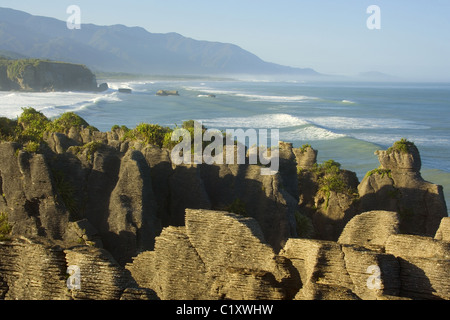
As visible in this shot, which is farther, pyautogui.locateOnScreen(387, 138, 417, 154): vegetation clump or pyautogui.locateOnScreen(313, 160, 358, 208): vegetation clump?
pyautogui.locateOnScreen(313, 160, 358, 208): vegetation clump

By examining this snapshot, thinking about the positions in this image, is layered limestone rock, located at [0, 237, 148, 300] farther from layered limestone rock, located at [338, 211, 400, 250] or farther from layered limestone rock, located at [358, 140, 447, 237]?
layered limestone rock, located at [358, 140, 447, 237]

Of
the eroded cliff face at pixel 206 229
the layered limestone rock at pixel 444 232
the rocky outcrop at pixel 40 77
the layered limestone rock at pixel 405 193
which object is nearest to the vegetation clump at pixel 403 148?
the layered limestone rock at pixel 405 193

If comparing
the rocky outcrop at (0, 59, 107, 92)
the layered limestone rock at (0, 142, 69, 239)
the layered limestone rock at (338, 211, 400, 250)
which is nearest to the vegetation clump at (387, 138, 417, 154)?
the layered limestone rock at (338, 211, 400, 250)

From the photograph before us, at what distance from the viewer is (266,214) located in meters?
18.3

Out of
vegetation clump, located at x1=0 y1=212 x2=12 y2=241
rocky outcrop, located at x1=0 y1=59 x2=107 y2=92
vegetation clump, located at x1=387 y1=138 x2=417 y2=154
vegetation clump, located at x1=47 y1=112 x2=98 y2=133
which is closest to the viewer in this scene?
vegetation clump, located at x1=0 y1=212 x2=12 y2=241

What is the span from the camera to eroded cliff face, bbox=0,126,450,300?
35.5ft

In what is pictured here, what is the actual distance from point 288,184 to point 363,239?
7.07m

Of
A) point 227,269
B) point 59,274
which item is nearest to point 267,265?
point 227,269

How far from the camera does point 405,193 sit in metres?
21.0

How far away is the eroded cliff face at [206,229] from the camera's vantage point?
10.8 m

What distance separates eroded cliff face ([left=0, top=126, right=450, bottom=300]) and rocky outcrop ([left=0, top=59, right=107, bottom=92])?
132925mm

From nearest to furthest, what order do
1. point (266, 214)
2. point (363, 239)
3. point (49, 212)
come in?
point (363, 239)
point (49, 212)
point (266, 214)
